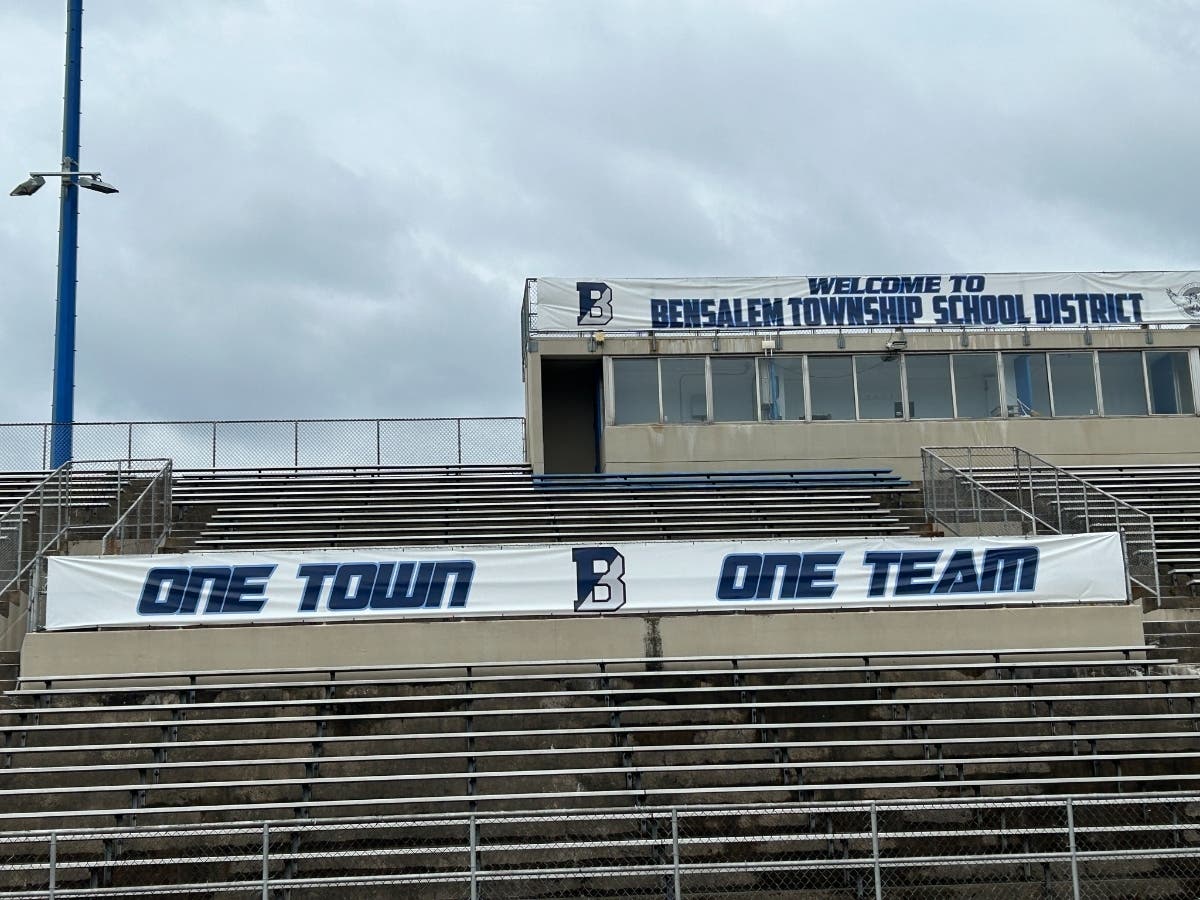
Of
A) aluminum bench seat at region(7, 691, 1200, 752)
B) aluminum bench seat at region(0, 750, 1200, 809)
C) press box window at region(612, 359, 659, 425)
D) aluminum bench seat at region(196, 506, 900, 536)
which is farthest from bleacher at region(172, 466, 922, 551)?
aluminum bench seat at region(0, 750, 1200, 809)

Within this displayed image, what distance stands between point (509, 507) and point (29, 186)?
1029 centimetres

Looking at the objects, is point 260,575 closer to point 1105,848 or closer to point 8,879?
point 8,879

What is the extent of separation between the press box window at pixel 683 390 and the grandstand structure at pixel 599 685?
1.72 meters

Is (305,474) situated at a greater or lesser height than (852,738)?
greater

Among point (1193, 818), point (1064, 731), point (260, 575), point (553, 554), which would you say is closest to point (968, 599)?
point (1064, 731)

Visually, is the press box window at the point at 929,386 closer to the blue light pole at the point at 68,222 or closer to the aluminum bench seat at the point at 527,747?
the aluminum bench seat at the point at 527,747

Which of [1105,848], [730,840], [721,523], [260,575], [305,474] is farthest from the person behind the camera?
[305,474]

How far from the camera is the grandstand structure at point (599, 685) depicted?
11.3m

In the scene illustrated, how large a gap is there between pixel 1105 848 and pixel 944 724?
2.01 metres

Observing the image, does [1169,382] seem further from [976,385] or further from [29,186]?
[29,186]

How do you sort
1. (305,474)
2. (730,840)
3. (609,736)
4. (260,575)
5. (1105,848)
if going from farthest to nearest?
(305,474) < (260,575) < (609,736) < (1105,848) < (730,840)

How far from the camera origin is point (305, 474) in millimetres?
22484

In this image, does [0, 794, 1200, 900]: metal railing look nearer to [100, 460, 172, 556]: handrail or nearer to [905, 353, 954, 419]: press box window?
[100, 460, 172, 556]: handrail

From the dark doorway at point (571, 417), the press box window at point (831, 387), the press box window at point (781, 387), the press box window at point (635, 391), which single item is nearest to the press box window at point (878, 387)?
the press box window at point (831, 387)
